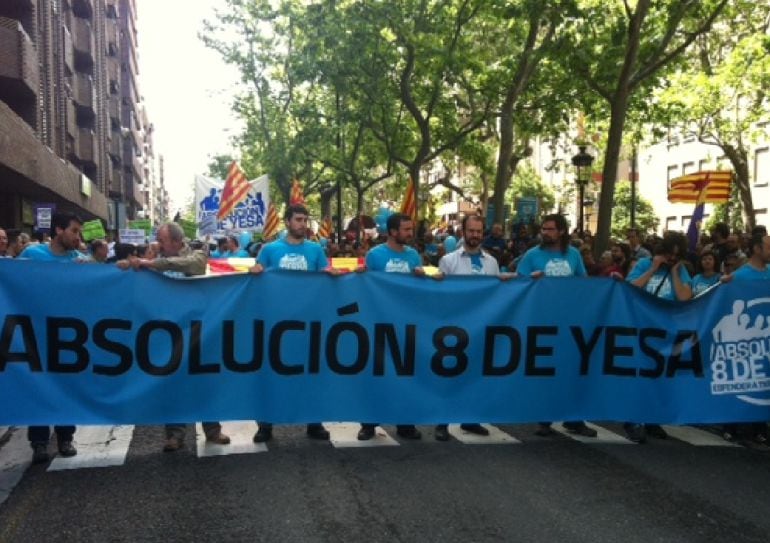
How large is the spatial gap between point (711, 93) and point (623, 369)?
21169 mm

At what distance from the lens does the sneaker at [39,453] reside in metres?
6.53

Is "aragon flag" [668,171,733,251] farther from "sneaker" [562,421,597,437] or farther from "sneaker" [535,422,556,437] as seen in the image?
"sneaker" [535,422,556,437]

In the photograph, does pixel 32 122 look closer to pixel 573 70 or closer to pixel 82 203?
pixel 82 203

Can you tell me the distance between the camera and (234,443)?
716cm

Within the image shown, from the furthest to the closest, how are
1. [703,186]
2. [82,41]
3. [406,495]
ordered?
[82,41] → [703,186] → [406,495]

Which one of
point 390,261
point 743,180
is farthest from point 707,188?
point 743,180

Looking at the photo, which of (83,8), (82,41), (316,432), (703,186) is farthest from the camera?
(83,8)

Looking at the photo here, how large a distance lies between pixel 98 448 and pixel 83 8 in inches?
1605

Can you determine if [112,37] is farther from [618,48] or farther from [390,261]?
[390,261]

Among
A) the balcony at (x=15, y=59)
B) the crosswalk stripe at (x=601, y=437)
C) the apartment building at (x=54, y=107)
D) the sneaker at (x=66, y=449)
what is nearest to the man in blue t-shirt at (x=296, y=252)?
the sneaker at (x=66, y=449)

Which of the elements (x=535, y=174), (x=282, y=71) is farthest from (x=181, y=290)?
(x=535, y=174)

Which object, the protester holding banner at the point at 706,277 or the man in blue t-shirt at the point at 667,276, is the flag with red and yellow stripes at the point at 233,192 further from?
the man in blue t-shirt at the point at 667,276

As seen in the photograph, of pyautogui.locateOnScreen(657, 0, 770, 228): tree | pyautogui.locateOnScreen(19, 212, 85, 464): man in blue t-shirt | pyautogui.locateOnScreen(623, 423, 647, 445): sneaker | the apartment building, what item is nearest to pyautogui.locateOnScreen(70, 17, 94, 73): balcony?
the apartment building

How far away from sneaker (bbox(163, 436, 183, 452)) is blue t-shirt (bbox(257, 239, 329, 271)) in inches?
64.3
